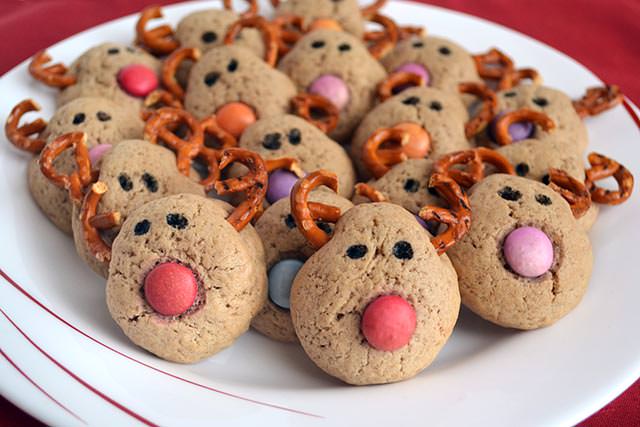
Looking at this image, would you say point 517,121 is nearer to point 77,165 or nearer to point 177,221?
point 177,221

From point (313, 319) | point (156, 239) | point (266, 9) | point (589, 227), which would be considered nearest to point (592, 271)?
point (589, 227)

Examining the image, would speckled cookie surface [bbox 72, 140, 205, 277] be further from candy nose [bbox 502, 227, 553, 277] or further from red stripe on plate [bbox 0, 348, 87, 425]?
Answer: candy nose [bbox 502, 227, 553, 277]

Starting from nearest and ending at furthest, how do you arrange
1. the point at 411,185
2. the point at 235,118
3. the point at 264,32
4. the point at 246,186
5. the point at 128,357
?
the point at 128,357
the point at 246,186
the point at 411,185
the point at 235,118
the point at 264,32

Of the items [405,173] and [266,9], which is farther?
[266,9]

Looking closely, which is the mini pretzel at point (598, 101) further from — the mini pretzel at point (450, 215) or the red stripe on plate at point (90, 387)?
the red stripe on plate at point (90, 387)

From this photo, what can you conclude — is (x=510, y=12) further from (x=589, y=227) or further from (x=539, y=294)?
(x=539, y=294)

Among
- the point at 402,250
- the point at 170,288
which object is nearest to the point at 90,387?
the point at 170,288

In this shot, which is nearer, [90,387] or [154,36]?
[90,387]
